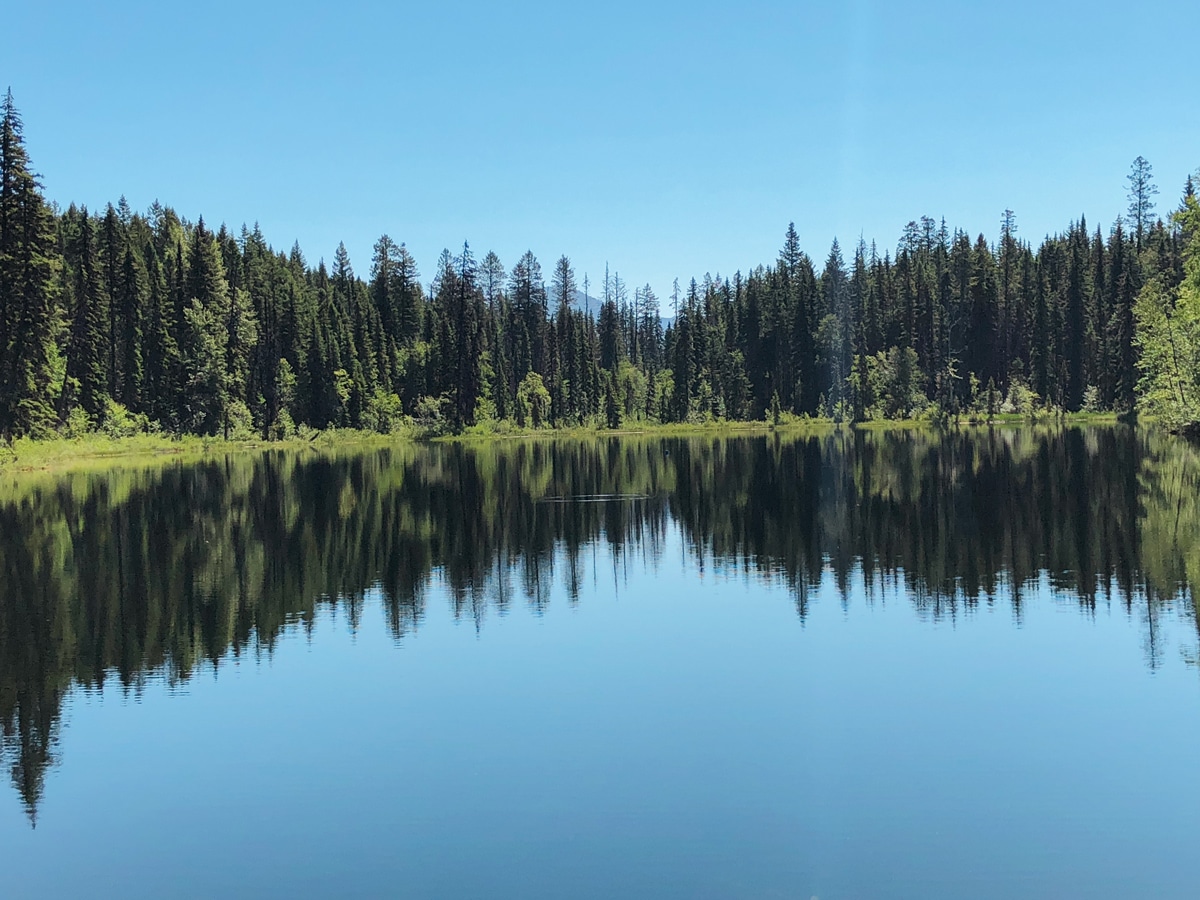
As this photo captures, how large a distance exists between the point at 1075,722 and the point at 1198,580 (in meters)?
10.8

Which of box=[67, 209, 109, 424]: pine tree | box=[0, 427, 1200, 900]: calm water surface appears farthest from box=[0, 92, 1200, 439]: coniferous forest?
Result: box=[0, 427, 1200, 900]: calm water surface

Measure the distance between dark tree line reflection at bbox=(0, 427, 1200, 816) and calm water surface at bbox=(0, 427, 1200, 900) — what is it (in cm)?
19

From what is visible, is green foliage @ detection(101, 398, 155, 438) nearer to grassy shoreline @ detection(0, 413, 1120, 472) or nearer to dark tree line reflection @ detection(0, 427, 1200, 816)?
grassy shoreline @ detection(0, 413, 1120, 472)

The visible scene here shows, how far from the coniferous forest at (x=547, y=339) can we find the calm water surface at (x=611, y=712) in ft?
222

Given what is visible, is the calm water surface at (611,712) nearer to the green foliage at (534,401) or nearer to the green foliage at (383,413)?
the green foliage at (383,413)

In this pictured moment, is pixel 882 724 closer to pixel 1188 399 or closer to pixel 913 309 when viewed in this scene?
pixel 1188 399

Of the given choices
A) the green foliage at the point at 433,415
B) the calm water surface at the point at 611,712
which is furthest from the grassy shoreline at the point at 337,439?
the calm water surface at the point at 611,712

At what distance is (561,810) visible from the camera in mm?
12094

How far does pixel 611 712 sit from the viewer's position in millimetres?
15820

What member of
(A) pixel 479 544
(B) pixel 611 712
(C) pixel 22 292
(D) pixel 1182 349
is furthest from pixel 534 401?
(B) pixel 611 712

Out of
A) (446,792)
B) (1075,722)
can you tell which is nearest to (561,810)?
(446,792)

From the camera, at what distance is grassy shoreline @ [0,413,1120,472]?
75.7m

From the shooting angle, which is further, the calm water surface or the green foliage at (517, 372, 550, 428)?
the green foliage at (517, 372, 550, 428)

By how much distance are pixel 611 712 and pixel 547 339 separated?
157219 mm
